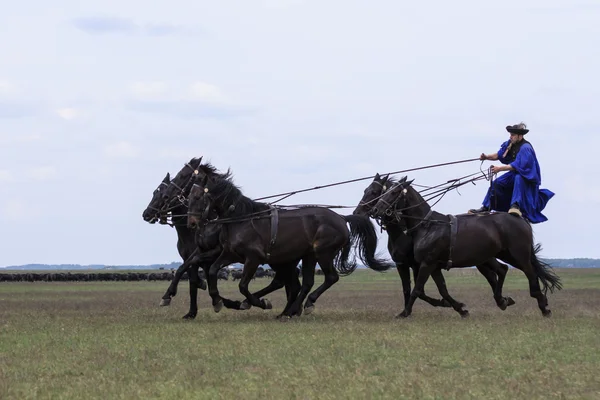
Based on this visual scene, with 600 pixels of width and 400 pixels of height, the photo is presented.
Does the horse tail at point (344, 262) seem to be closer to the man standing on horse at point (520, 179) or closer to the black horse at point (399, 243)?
the black horse at point (399, 243)

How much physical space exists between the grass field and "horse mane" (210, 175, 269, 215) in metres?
1.80

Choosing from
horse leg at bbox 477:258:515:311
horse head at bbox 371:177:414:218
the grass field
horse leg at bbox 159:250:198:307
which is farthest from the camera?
horse leg at bbox 477:258:515:311

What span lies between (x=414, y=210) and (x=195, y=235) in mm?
3630

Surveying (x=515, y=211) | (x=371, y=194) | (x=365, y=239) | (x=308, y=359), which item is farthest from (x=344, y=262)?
(x=308, y=359)

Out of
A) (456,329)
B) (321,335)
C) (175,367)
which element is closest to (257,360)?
(175,367)

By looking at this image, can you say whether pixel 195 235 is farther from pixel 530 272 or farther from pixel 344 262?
pixel 530 272

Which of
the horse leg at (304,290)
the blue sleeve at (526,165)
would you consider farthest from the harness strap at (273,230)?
the blue sleeve at (526,165)

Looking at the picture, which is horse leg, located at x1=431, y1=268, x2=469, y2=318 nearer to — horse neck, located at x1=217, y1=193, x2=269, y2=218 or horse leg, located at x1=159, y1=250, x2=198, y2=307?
horse neck, located at x1=217, y1=193, x2=269, y2=218

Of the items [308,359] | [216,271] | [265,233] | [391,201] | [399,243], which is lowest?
[308,359]

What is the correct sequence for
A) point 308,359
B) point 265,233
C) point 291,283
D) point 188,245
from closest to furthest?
point 308,359 → point 265,233 → point 291,283 → point 188,245

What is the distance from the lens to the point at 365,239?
20234 millimetres

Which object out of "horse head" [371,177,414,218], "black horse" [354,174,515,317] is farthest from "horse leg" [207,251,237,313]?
"horse head" [371,177,414,218]

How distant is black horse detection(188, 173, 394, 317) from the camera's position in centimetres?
1811

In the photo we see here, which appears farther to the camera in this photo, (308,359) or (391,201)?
(391,201)
